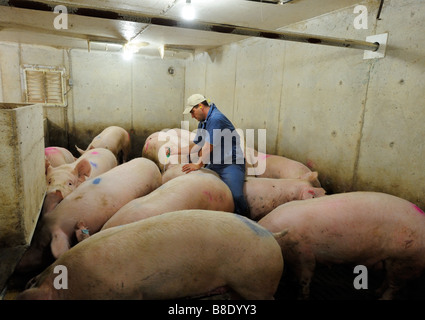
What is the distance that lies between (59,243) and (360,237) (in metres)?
2.91

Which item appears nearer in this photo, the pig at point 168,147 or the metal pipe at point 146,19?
the metal pipe at point 146,19

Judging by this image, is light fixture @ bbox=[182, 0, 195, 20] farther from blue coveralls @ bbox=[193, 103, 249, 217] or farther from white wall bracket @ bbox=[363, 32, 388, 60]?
white wall bracket @ bbox=[363, 32, 388, 60]

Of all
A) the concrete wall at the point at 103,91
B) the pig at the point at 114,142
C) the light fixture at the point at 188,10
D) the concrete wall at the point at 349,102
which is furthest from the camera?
the concrete wall at the point at 103,91

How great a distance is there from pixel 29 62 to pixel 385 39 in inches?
335

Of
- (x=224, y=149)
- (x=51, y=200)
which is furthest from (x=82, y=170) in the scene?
(x=224, y=149)

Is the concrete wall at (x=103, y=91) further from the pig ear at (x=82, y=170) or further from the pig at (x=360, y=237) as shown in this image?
the pig at (x=360, y=237)

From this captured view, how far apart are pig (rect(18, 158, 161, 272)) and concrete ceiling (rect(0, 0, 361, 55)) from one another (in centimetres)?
199

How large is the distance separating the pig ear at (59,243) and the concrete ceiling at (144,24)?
206cm

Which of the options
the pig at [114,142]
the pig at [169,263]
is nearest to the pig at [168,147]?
the pig at [114,142]

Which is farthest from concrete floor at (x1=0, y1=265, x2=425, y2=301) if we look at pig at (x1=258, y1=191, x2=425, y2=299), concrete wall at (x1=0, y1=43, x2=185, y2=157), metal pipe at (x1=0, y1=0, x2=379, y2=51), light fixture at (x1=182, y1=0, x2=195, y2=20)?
concrete wall at (x1=0, y1=43, x2=185, y2=157)

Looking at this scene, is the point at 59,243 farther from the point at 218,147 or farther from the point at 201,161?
the point at 218,147

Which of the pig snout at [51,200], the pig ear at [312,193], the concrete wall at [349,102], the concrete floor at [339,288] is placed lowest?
the concrete floor at [339,288]

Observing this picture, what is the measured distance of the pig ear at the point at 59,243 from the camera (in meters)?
2.78

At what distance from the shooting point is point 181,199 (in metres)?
3.10
